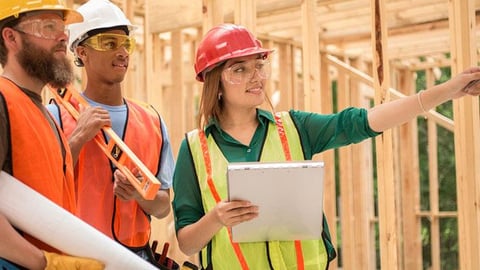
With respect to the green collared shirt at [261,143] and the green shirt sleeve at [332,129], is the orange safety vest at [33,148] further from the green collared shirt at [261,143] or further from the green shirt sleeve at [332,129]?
the green shirt sleeve at [332,129]

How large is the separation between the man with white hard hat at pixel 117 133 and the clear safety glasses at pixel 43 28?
1.43 feet

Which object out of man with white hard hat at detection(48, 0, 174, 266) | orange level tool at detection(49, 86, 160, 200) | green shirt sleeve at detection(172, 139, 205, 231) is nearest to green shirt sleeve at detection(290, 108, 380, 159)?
green shirt sleeve at detection(172, 139, 205, 231)

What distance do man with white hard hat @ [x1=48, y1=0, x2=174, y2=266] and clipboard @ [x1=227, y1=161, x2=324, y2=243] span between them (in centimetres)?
52

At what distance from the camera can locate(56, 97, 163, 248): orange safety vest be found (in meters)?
2.34

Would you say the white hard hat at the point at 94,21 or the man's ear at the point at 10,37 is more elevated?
the white hard hat at the point at 94,21

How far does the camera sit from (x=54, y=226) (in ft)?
5.44

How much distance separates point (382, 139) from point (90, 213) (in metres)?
1.23

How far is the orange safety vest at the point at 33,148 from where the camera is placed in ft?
5.44

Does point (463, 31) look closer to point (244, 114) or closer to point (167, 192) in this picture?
point (244, 114)

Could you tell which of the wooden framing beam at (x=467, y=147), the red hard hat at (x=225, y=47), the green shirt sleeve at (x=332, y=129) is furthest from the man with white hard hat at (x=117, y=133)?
→ the wooden framing beam at (x=467, y=147)

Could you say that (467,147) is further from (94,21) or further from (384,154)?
(94,21)

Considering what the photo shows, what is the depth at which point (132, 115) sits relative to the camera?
2463 mm

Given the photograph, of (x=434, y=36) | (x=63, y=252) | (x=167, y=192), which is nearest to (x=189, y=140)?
(x=167, y=192)

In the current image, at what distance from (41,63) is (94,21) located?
0.71 metres
